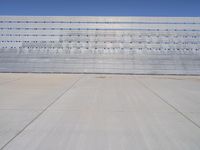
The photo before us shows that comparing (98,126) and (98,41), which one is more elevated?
(98,41)

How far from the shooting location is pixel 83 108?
4473 mm

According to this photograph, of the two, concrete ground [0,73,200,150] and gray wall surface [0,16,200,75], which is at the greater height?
gray wall surface [0,16,200,75]

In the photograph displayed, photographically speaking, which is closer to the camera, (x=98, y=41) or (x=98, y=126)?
(x=98, y=126)

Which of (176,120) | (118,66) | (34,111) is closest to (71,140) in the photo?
(34,111)

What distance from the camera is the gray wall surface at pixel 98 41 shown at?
66.7 feet

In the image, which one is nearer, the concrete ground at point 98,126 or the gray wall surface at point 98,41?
the concrete ground at point 98,126

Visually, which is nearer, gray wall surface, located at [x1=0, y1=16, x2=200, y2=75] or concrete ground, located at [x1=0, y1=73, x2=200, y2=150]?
concrete ground, located at [x1=0, y1=73, x2=200, y2=150]

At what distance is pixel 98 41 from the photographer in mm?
23250

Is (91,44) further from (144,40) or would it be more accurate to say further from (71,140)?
(71,140)

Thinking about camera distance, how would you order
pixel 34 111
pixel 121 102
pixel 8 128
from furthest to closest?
pixel 121 102 → pixel 34 111 → pixel 8 128

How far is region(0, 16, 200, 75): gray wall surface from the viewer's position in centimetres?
2033

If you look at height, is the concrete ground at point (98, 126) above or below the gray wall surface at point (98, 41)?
below

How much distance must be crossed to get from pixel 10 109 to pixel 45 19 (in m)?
21.8

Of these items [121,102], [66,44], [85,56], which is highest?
[66,44]
